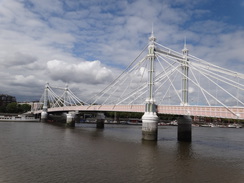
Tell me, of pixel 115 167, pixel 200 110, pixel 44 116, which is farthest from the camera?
pixel 44 116

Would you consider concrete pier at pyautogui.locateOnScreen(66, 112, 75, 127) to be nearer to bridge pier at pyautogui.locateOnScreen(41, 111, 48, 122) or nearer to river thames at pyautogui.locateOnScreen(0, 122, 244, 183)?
bridge pier at pyautogui.locateOnScreen(41, 111, 48, 122)

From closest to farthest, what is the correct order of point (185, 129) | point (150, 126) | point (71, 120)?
point (150, 126) < point (185, 129) < point (71, 120)

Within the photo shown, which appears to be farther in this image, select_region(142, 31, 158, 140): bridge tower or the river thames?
select_region(142, 31, 158, 140): bridge tower

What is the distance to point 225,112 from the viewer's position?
1040 inches

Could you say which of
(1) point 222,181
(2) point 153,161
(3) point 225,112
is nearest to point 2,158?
(2) point 153,161

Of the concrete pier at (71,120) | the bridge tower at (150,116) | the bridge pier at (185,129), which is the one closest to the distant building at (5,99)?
the concrete pier at (71,120)

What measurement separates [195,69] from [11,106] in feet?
380

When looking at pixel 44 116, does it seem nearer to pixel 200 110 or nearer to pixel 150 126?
pixel 150 126

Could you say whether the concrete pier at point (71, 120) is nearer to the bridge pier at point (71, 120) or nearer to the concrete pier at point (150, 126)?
the bridge pier at point (71, 120)

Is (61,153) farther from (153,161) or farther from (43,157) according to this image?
(153,161)

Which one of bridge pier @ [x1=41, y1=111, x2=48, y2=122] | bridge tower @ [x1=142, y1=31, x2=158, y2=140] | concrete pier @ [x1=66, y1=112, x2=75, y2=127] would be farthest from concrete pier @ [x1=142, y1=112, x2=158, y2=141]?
bridge pier @ [x1=41, y1=111, x2=48, y2=122]

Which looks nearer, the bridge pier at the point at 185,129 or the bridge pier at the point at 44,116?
the bridge pier at the point at 185,129

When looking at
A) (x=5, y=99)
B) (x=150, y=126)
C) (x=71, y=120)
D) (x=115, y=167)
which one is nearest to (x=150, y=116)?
(x=150, y=126)

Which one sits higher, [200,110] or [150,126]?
[200,110]
